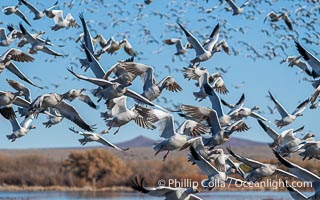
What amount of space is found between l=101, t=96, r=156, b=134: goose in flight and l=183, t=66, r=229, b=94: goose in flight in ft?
6.17

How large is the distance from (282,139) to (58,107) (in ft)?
13.1

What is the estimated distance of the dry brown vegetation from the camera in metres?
32.7

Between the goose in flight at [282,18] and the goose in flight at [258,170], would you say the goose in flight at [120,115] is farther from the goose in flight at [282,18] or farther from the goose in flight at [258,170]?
the goose in flight at [282,18]

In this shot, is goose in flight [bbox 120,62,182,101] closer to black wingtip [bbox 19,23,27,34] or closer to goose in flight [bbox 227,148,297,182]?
goose in flight [bbox 227,148,297,182]

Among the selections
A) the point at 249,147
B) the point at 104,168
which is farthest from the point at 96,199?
the point at 249,147

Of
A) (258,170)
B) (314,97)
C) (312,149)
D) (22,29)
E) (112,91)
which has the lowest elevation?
(258,170)

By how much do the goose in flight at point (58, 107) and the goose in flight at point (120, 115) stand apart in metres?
0.38

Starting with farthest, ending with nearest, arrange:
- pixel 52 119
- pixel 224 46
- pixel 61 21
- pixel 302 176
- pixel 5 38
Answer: pixel 224 46
pixel 61 21
pixel 5 38
pixel 52 119
pixel 302 176

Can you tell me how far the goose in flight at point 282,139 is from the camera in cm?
1658

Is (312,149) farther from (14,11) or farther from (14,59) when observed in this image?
(14,11)

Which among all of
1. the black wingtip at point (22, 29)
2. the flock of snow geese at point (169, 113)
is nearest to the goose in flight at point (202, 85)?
the flock of snow geese at point (169, 113)

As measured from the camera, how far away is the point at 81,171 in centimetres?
3469

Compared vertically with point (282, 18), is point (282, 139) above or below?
below

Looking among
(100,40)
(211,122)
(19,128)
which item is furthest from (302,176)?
(100,40)
